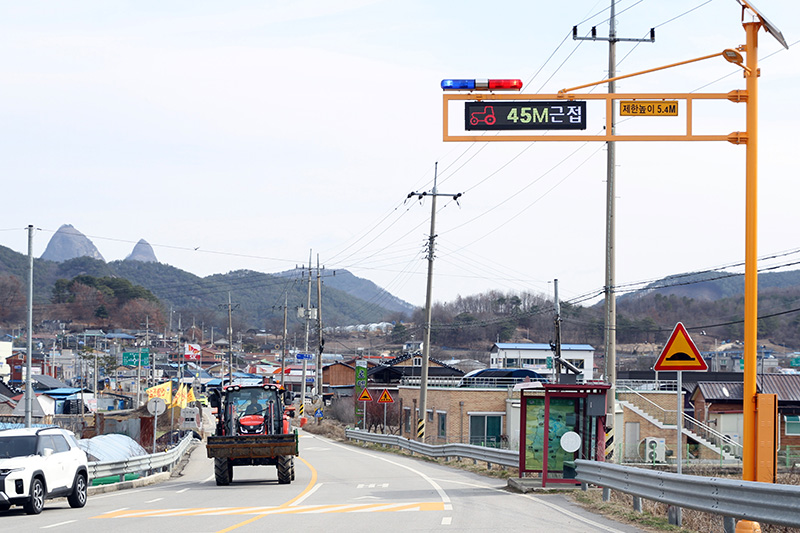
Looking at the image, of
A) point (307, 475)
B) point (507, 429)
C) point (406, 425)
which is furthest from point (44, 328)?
point (307, 475)

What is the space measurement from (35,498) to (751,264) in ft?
42.9

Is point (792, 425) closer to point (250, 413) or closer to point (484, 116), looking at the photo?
point (250, 413)

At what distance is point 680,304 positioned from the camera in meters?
130

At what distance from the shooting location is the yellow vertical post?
44.3ft

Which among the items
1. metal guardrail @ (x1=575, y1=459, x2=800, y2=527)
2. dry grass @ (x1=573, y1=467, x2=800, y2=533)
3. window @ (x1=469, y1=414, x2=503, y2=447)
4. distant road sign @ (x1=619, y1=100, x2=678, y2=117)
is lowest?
window @ (x1=469, y1=414, x2=503, y2=447)

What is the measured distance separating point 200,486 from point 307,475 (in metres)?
4.33

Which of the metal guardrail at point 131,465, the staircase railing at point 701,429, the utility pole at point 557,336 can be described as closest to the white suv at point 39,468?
the metal guardrail at point 131,465

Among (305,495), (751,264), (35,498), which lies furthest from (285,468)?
(751,264)

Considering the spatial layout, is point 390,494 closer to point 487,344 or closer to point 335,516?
point 335,516

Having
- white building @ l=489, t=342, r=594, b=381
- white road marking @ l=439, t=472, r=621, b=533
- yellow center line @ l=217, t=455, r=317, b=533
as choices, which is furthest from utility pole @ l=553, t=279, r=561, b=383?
white building @ l=489, t=342, r=594, b=381

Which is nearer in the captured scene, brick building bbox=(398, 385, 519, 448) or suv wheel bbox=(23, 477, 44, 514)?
suv wheel bbox=(23, 477, 44, 514)

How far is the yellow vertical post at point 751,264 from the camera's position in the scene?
13508 millimetres

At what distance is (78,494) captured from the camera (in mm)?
18234

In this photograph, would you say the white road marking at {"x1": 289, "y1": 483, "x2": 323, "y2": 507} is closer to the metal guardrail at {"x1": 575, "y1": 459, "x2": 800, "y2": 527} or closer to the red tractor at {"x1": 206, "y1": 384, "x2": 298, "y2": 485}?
the red tractor at {"x1": 206, "y1": 384, "x2": 298, "y2": 485}
